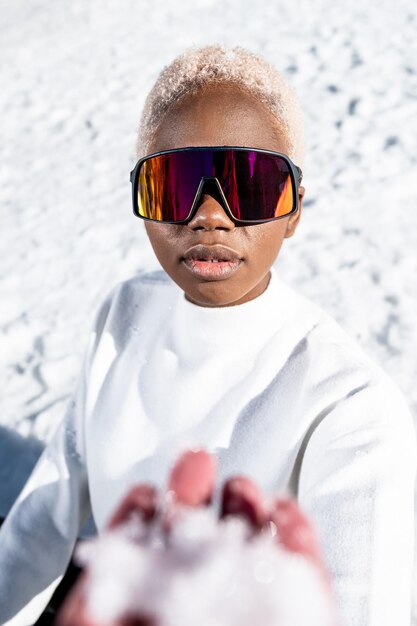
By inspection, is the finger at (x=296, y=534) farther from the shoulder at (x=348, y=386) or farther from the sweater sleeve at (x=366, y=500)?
the shoulder at (x=348, y=386)

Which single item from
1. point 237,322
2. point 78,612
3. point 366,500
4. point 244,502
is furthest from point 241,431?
point 78,612

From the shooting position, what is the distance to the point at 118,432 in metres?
1.27

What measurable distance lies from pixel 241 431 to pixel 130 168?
3.41 m

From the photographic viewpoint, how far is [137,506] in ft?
1.88

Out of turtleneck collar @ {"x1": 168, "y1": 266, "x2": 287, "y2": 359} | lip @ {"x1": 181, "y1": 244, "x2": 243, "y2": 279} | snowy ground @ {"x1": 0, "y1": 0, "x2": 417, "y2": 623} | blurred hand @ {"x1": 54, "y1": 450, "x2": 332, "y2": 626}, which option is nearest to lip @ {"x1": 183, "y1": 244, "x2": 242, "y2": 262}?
lip @ {"x1": 181, "y1": 244, "x2": 243, "y2": 279}

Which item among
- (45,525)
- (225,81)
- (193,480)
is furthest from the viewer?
(45,525)

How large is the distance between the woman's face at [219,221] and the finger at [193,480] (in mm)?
527

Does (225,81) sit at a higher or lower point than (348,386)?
higher

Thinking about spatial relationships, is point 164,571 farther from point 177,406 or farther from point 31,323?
point 31,323

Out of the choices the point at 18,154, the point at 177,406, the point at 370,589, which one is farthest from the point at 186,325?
the point at 18,154

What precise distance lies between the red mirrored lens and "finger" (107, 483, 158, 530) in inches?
24.5

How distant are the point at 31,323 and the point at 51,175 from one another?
5.60 feet

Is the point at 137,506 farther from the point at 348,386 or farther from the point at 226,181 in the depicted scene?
the point at 226,181

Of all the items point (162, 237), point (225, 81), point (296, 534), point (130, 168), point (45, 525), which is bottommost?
point (45, 525)
